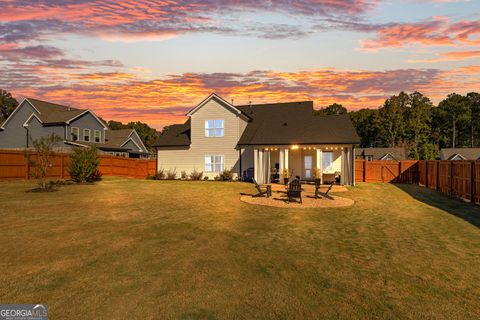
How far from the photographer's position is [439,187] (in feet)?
73.7

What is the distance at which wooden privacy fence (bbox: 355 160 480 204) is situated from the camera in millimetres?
16797

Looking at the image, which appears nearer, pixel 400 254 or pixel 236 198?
pixel 400 254

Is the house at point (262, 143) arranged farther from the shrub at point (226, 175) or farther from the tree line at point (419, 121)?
the tree line at point (419, 121)

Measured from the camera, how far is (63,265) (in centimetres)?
662

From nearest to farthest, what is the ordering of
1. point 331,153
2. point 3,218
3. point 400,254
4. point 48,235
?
point 400,254, point 48,235, point 3,218, point 331,153

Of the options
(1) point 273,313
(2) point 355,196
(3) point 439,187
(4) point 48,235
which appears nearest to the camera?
(1) point 273,313

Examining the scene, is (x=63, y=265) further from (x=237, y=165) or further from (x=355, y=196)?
(x=237, y=165)

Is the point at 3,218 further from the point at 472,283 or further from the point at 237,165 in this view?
the point at 237,165

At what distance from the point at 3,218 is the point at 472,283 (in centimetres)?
1379

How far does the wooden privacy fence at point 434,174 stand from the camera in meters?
16.8

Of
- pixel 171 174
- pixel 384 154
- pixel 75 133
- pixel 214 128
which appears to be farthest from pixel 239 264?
pixel 384 154


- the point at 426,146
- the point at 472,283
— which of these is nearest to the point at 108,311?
the point at 472,283

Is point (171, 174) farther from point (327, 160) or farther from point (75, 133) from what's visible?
point (75, 133)

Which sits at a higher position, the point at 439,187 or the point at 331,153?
the point at 331,153
